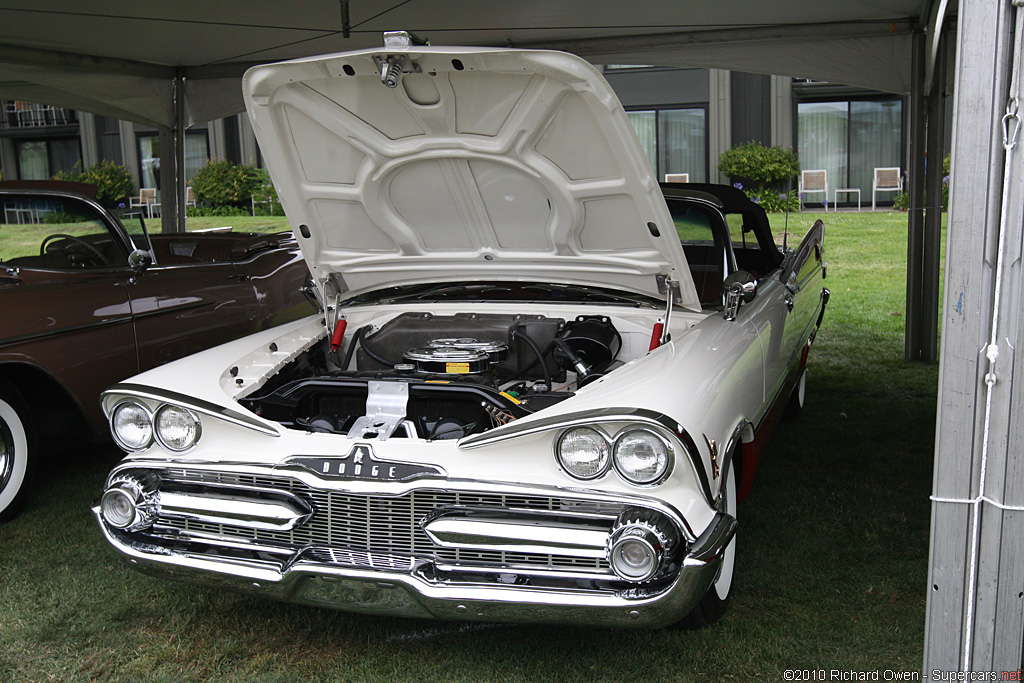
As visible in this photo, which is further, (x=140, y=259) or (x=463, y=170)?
(x=140, y=259)

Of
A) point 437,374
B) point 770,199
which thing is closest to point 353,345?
point 437,374

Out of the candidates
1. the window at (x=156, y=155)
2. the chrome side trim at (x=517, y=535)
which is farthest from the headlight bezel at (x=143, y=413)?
the window at (x=156, y=155)

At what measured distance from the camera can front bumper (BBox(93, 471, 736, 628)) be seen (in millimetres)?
2160

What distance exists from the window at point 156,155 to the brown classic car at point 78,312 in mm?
14944

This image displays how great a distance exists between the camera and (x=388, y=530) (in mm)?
2330

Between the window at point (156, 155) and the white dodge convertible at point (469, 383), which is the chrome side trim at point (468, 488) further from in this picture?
the window at point (156, 155)

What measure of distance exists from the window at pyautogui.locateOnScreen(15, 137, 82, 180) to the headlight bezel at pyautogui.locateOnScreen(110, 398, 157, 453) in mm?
20363

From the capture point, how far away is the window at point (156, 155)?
18.7 meters

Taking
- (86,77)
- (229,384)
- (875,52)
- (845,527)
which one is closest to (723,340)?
(845,527)

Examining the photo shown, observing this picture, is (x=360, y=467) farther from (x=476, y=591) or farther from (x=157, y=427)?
(x=157, y=427)

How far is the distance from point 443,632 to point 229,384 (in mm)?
1100

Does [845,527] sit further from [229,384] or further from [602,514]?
[229,384]

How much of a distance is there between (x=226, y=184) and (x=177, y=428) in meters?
14.8

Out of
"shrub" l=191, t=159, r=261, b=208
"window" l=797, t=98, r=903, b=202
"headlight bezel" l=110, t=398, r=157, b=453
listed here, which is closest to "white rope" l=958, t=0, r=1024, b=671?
"headlight bezel" l=110, t=398, r=157, b=453
